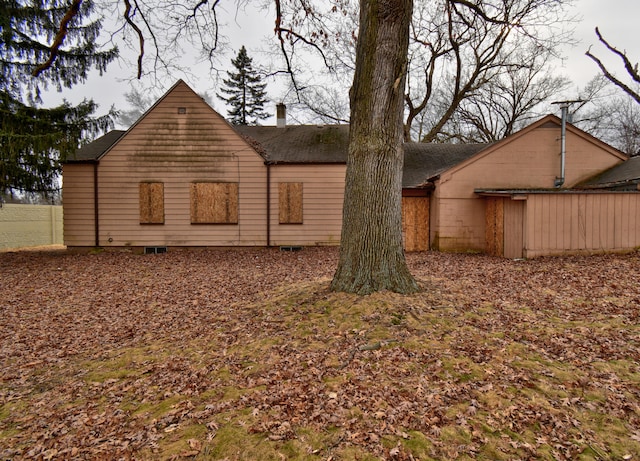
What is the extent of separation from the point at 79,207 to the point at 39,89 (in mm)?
4322

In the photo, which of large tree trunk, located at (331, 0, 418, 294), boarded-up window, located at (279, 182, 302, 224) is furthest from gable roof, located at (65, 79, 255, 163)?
large tree trunk, located at (331, 0, 418, 294)

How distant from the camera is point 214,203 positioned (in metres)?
13.7

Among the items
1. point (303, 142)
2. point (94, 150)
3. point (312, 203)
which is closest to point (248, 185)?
point (312, 203)

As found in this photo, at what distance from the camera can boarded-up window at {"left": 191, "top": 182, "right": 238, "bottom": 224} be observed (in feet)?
44.8

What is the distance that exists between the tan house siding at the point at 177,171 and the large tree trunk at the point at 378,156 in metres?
8.65

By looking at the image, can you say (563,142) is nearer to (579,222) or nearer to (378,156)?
(579,222)

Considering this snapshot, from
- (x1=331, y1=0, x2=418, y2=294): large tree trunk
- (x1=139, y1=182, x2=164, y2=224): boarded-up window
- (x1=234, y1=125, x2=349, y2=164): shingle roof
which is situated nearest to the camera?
(x1=331, y1=0, x2=418, y2=294): large tree trunk

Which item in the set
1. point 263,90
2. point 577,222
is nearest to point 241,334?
point 577,222

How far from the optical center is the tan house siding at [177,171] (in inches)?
528

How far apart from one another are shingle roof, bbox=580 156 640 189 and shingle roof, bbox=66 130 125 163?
17.8 meters

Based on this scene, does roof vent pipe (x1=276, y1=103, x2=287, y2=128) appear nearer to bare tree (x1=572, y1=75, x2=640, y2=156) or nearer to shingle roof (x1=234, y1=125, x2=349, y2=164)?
shingle roof (x1=234, y1=125, x2=349, y2=164)

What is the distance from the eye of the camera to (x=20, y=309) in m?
6.69

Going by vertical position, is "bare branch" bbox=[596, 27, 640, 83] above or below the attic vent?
above

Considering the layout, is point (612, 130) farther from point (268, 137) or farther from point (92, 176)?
point (92, 176)
